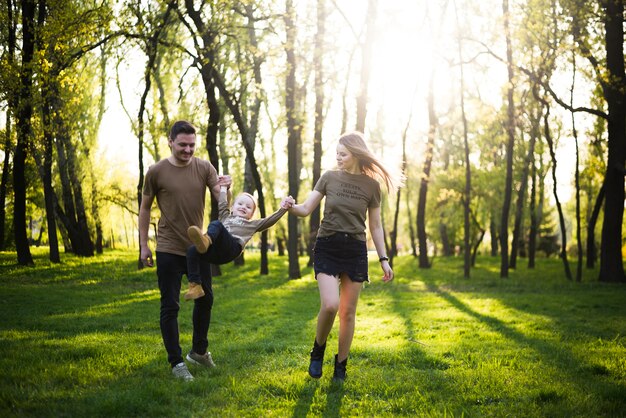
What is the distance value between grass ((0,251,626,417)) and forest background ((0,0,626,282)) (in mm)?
6155

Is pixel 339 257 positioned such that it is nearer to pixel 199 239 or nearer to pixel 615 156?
pixel 199 239

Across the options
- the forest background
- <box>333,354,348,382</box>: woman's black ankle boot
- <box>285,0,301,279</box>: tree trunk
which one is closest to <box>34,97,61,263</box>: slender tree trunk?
the forest background

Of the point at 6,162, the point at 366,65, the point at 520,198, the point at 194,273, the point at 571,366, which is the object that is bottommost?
the point at 571,366

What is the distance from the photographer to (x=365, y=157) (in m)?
5.73

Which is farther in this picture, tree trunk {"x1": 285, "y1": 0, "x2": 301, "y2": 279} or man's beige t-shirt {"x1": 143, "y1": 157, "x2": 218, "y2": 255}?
tree trunk {"x1": 285, "y1": 0, "x2": 301, "y2": 279}

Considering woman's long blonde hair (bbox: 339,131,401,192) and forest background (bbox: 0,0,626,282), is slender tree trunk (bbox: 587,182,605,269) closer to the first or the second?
forest background (bbox: 0,0,626,282)

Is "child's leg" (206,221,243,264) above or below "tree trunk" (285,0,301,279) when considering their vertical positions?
below

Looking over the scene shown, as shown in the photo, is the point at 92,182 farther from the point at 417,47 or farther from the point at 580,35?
the point at 580,35

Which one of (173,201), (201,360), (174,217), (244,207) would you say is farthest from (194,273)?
(201,360)

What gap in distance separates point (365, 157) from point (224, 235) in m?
1.59

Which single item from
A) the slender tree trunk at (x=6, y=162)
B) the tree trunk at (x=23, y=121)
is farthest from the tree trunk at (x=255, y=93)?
the slender tree trunk at (x=6, y=162)

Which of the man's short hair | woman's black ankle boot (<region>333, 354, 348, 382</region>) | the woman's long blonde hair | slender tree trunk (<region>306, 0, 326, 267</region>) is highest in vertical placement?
slender tree trunk (<region>306, 0, 326, 267</region>)

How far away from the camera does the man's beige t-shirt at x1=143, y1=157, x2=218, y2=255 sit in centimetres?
565

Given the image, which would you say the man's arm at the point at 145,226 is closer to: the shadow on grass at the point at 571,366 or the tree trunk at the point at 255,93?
the shadow on grass at the point at 571,366
